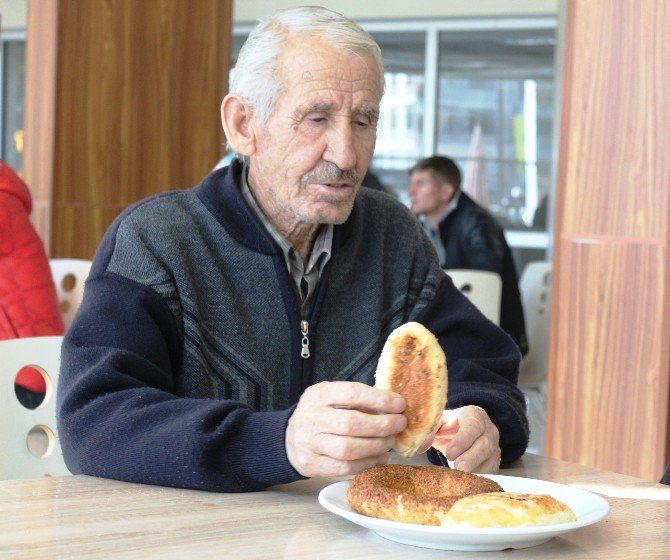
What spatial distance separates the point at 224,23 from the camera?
17.5 feet

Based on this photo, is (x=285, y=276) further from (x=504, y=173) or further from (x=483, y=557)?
(x=504, y=173)

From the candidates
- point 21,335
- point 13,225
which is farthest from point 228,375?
point 13,225

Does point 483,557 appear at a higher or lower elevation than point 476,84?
lower

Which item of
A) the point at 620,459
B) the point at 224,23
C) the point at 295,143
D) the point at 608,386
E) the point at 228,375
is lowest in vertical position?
the point at 620,459

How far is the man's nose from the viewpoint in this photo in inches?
67.2

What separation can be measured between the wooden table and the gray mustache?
0.54 metres

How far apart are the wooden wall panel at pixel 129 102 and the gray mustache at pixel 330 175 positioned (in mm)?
3207

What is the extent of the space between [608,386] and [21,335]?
1.78m

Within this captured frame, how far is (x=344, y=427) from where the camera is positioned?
121cm

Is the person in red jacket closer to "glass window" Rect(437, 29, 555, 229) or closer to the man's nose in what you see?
the man's nose

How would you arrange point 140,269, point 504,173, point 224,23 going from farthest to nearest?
point 504,173 → point 224,23 → point 140,269

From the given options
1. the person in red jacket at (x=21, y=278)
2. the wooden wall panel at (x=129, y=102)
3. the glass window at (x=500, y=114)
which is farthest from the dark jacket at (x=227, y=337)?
the glass window at (x=500, y=114)

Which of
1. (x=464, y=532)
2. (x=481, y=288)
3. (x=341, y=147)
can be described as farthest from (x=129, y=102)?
(x=464, y=532)

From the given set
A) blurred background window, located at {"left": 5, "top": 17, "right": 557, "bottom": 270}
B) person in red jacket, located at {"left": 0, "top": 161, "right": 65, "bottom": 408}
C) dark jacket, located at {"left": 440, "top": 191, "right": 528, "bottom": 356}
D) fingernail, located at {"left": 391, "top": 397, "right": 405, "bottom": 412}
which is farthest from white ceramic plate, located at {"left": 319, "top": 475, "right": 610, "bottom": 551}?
blurred background window, located at {"left": 5, "top": 17, "right": 557, "bottom": 270}
